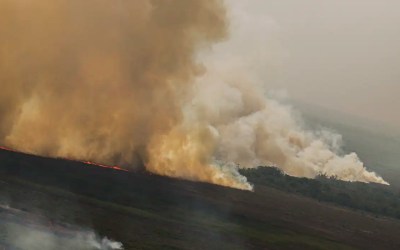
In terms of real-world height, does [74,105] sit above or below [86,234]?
above

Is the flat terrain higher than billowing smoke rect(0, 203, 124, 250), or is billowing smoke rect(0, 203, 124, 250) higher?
the flat terrain

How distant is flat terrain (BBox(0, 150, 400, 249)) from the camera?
61.4 meters

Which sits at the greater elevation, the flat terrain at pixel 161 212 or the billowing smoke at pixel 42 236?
the flat terrain at pixel 161 212

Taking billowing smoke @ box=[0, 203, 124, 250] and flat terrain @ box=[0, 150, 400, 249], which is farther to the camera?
flat terrain @ box=[0, 150, 400, 249]

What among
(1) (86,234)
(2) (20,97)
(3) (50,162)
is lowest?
(1) (86,234)

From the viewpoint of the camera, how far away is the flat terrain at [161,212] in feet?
201

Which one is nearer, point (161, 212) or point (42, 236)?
point (42, 236)

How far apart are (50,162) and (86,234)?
41979mm

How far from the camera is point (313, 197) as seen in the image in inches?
6467

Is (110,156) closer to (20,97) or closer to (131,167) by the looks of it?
(131,167)

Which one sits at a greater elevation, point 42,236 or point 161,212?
point 161,212

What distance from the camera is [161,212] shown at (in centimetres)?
7775

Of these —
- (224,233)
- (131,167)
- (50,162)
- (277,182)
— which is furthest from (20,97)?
(277,182)

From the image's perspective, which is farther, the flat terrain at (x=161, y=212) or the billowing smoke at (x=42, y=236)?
the flat terrain at (x=161, y=212)
